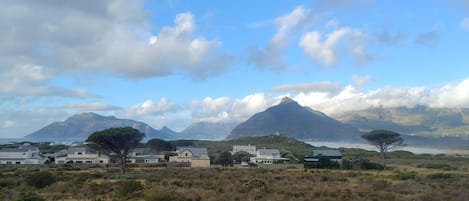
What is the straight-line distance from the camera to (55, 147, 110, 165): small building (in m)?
83.6

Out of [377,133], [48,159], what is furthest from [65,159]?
[377,133]

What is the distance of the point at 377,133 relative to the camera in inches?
3615

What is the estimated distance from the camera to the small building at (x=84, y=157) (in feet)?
274

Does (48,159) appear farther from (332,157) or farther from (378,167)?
(378,167)

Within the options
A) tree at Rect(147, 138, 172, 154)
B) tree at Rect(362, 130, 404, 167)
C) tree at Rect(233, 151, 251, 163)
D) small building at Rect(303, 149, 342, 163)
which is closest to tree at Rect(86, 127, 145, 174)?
tree at Rect(233, 151, 251, 163)

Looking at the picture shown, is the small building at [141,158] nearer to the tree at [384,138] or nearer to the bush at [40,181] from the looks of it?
the tree at [384,138]

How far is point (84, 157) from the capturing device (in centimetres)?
8512

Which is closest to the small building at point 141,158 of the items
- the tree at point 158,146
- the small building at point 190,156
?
the small building at point 190,156

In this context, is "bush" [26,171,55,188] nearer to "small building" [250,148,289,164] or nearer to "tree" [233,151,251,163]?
"small building" [250,148,289,164]

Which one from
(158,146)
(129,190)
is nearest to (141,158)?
(158,146)

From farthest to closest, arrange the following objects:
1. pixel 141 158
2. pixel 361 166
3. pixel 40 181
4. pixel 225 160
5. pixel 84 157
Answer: pixel 84 157, pixel 141 158, pixel 225 160, pixel 361 166, pixel 40 181

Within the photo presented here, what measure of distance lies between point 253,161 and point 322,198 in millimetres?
60495

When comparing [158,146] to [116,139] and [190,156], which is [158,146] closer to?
[190,156]

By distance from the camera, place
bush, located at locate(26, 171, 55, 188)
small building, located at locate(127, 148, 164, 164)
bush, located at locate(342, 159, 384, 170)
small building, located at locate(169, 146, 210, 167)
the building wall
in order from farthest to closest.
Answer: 1. small building, located at locate(127, 148, 164, 164)
2. small building, located at locate(169, 146, 210, 167)
3. the building wall
4. bush, located at locate(342, 159, 384, 170)
5. bush, located at locate(26, 171, 55, 188)
